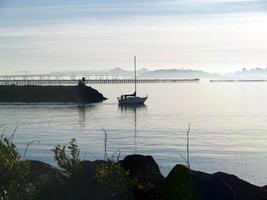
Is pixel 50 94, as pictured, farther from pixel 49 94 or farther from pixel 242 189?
pixel 242 189

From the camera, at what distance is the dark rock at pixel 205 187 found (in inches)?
367

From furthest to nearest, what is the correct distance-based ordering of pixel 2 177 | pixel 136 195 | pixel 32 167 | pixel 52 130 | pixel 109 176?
pixel 52 130 → pixel 32 167 → pixel 136 195 → pixel 109 176 → pixel 2 177

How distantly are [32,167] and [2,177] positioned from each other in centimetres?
302

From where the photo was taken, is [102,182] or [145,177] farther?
[145,177]

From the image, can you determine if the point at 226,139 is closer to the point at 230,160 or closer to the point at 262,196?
the point at 230,160

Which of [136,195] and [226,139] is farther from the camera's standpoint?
[226,139]

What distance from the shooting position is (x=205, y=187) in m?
10.7

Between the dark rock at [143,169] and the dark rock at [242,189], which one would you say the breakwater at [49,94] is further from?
the dark rock at [242,189]

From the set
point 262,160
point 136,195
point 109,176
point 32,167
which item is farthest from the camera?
point 262,160

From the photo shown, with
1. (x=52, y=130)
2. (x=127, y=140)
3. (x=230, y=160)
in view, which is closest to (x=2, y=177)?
(x=230, y=160)

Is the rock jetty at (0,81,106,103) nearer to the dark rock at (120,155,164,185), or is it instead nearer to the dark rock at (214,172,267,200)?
the dark rock at (120,155,164,185)

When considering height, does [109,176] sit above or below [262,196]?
above

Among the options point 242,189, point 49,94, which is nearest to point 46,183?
point 242,189

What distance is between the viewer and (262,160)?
104 ft
